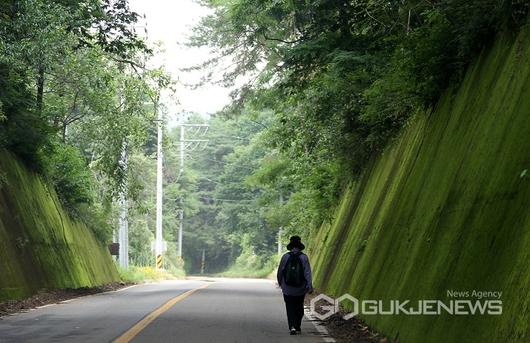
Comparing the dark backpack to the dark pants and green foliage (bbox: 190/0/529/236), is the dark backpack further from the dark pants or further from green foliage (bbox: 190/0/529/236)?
green foliage (bbox: 190/0/529/236)

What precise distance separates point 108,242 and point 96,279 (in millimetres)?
7698

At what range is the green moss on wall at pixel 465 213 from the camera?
6.88m

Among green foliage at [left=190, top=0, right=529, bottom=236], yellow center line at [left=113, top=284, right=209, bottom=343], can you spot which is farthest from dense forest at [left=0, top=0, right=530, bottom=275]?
yellow center line at [left=113, top=284, right=209, bottom=343]

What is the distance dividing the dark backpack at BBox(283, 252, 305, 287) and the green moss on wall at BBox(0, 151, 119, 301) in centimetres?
820

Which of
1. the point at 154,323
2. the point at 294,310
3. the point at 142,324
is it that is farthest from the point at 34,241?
the point at 294,310

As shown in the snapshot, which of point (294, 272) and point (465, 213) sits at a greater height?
point (465, 213)

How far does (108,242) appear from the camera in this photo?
37.8 meters

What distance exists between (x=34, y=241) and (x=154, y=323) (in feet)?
32.9

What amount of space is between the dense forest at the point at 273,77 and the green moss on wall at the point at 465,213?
0.85 meters

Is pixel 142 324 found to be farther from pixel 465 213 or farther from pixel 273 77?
pixel 273 77

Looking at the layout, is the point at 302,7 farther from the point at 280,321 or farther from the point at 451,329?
the point at 451,329

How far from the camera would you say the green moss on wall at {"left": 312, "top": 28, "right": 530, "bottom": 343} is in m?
6.88

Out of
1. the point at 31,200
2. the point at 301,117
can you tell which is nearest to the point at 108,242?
the point at 31,200

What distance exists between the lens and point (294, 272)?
40.2 ft
